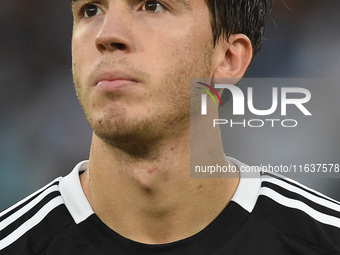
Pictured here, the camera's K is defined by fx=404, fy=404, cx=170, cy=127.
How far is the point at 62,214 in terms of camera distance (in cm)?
185

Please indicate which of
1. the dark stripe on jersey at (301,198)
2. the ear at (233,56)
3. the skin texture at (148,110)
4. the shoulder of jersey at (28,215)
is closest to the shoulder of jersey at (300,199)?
the dark stripe on jersey at (301,198)

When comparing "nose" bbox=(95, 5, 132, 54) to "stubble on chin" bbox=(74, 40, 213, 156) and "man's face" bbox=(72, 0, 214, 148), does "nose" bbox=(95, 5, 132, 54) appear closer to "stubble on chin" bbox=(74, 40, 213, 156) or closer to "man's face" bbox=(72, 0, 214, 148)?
"man's face" bbox=(72, 0, 214, 148)

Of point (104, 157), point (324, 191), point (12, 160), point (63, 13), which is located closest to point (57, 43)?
point (63, 13)

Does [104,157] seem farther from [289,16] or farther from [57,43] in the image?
[289,16]

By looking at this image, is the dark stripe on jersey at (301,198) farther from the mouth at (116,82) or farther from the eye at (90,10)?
the eye at (90,10)

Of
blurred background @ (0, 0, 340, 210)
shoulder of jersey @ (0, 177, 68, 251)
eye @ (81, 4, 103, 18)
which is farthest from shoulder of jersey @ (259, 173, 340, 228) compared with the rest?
blurred background @ (0, 0, 340, 210)

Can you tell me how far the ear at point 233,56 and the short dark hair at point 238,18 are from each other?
4cm

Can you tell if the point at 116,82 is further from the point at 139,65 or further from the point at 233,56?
the point at 233,56

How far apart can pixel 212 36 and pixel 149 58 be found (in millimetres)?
386

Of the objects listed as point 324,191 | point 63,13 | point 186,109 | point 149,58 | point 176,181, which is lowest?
point 324,191

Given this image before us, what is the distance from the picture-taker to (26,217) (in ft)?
6.25

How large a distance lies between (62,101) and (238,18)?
242 centimetres

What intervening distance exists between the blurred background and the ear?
188cm

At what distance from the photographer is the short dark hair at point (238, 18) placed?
5.79 ft
